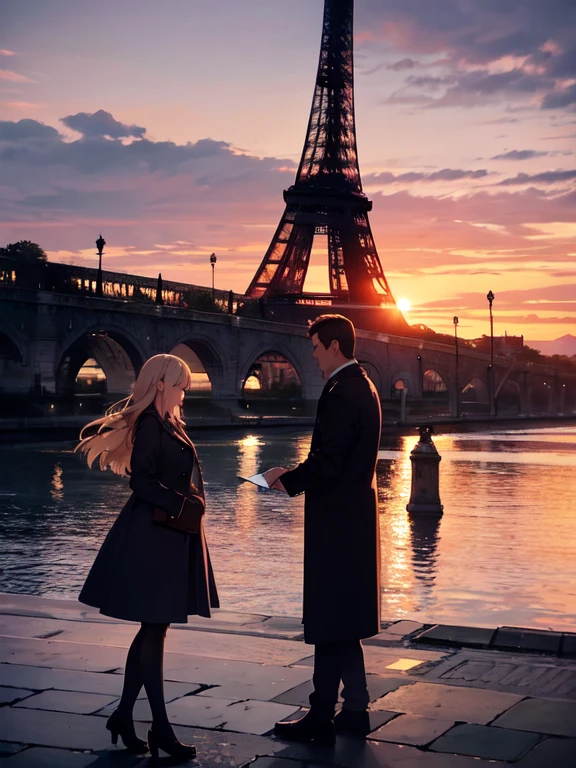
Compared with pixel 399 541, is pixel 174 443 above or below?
above

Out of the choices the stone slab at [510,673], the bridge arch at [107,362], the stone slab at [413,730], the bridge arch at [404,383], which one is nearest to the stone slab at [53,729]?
the stone slab at [413,730]

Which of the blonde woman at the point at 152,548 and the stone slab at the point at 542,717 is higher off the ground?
the blonde woman at the point at 152,548

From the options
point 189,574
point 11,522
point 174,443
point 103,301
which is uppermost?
point 103,301

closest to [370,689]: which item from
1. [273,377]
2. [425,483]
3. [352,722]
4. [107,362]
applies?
[352,722]

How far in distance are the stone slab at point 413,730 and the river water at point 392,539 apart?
3.20 metres

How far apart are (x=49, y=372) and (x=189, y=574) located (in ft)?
178

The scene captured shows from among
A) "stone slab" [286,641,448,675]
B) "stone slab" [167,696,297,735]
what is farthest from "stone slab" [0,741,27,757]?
"stone slab" [286,641,448,675]

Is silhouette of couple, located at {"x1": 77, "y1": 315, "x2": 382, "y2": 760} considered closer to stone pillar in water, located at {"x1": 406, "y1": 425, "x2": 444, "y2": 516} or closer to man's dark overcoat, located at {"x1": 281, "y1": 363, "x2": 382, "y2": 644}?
man's dark overcoat, located at {"x1": 281, "y1": 363, "x2": 382, "y2": 644}

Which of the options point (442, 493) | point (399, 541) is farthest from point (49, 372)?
point (399, 541)

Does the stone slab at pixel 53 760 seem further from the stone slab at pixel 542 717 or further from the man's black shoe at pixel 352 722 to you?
the stone slab at pixel 542 717

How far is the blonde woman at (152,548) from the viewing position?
4.96 m

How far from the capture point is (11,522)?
1477 centimetres

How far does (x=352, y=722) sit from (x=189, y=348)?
83138mm

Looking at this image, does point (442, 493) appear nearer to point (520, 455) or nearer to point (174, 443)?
point (520, 455)
